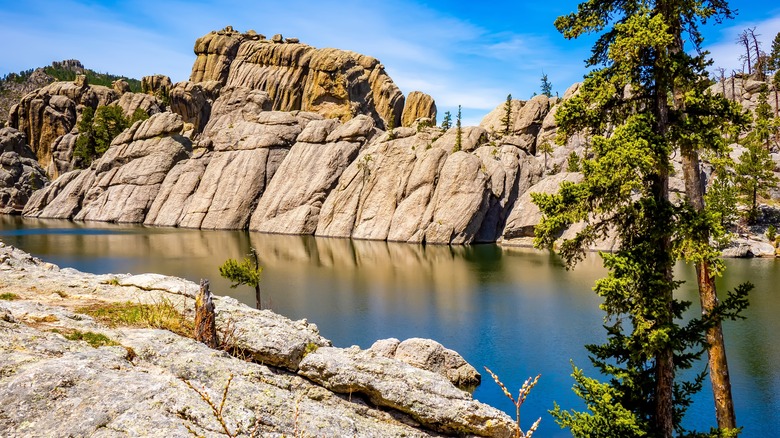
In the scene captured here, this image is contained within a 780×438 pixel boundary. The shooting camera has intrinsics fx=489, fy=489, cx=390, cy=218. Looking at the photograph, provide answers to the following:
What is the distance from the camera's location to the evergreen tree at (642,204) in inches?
481

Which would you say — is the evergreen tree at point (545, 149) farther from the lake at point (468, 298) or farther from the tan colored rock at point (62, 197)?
the tan colored rock at point (62, 197)

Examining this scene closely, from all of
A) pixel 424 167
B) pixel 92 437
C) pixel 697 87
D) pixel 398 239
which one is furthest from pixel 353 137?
pixel 92 437

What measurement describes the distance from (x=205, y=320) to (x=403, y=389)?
5.21m

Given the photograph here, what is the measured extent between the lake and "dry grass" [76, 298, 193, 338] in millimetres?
15535

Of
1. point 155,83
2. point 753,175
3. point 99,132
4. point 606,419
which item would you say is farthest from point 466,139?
point 155,83

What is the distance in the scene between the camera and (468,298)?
42.6 m

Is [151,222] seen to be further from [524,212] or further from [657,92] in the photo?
[657,92]

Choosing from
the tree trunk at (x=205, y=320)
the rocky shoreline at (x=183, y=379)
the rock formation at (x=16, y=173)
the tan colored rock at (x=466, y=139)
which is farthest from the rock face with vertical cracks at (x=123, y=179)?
the tree trunk at (x=205, y=320)

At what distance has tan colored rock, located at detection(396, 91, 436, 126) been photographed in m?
164

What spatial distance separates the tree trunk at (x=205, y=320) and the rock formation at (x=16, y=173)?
14101 centimetres

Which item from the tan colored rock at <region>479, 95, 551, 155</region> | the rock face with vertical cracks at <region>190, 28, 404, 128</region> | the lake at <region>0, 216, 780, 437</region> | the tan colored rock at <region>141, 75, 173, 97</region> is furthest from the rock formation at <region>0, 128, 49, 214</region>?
the tan colored rock at <region>479, 95, 551, 155</region>

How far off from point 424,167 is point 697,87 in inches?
3040

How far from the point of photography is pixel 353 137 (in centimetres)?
10650

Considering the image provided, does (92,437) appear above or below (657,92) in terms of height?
below
